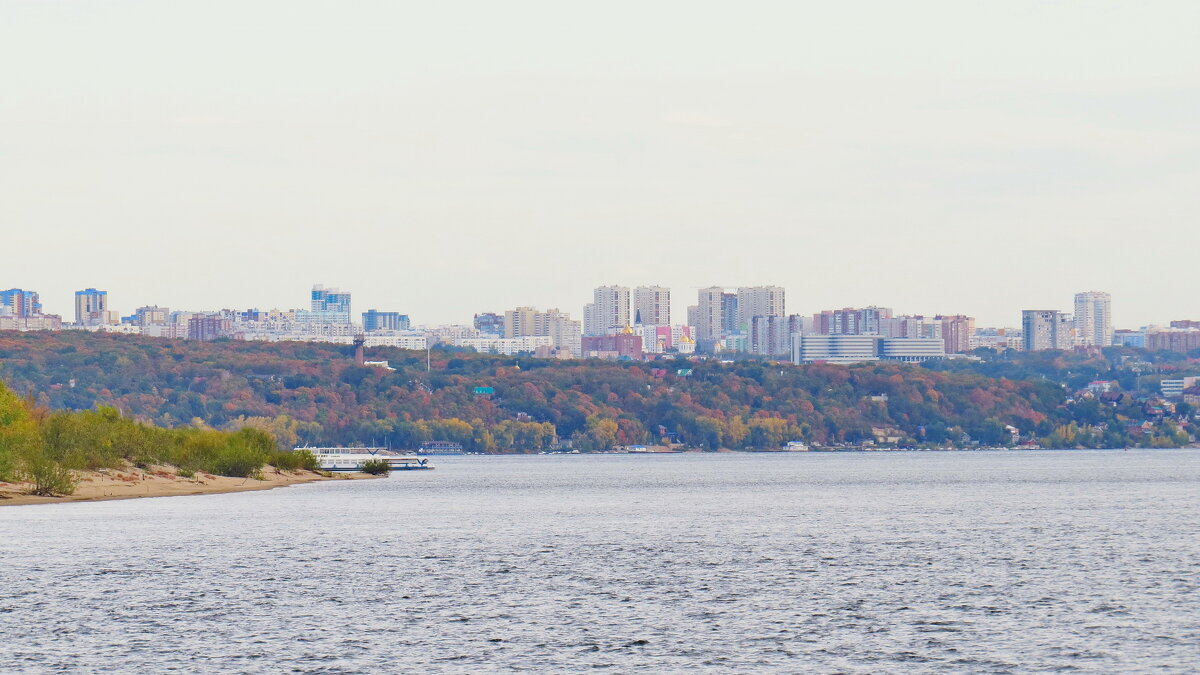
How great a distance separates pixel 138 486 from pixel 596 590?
77.9 m

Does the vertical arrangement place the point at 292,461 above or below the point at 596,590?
above

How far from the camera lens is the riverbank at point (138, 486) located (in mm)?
112375

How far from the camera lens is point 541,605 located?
60375 mm

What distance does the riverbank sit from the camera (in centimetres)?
11238

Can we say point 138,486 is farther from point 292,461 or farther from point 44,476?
point 292,461

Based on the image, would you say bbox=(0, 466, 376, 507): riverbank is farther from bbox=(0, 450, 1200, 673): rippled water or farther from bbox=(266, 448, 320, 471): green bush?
bbox=(266, 448, 320, 471): green bush

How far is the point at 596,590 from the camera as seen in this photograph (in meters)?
65.2

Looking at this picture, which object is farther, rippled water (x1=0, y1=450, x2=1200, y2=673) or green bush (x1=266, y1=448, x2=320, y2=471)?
green bush (x1=266, y1=448, x2=320, y2=471)

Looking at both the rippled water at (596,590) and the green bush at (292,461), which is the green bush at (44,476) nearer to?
the rippled water at (596,590)

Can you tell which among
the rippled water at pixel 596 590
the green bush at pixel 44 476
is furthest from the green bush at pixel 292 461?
the rippled water at pixel 596 590

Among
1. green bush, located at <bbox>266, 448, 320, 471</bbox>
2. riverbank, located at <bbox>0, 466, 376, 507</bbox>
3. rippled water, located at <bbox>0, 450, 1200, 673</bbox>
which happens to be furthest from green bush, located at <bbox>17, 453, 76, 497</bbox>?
green bush, located at <bbox>266, 448, 320, 471</bbox>

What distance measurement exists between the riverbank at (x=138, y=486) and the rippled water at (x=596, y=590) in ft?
7.39

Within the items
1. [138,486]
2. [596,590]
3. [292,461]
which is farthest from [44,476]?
[292,461]

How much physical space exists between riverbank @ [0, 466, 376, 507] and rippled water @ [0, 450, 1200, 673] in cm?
225
